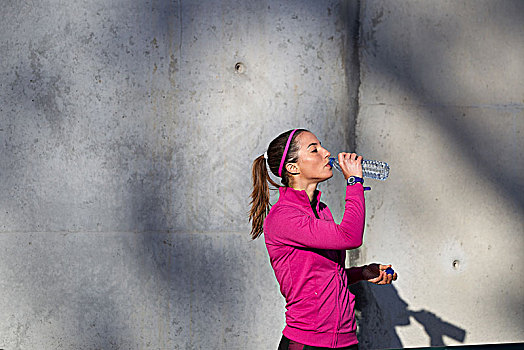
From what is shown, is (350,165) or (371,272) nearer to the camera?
(350,165)

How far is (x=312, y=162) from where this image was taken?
8.57 feet

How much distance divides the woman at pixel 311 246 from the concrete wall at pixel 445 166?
1354 millimetres

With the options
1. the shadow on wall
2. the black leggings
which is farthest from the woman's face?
the shadow on wall

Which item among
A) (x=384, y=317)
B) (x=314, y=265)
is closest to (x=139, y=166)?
(x=314, y=265)

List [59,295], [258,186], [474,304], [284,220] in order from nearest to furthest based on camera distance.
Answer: [284,220]
[258,186]
[59,295]
[474,304]

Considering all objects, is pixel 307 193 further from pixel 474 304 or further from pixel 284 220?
pixel 474 304

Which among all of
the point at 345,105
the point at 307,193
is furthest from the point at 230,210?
the point at 307,193

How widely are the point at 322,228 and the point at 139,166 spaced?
5.44ft

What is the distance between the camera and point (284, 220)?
2486mm

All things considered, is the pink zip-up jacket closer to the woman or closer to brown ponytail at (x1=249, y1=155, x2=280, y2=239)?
the woman

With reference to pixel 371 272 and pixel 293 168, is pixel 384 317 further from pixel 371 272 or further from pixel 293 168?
pixel 293 168

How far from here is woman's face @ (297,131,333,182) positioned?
261cm

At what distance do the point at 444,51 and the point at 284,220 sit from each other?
82.8 inches

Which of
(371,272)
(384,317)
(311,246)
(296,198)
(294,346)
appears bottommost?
(384,317)
